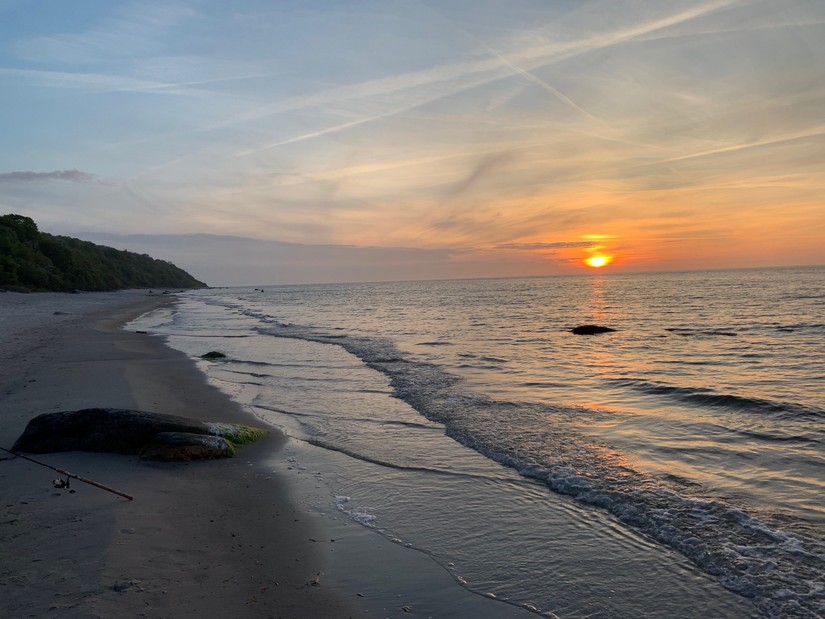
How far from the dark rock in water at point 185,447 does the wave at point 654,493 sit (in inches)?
77.7

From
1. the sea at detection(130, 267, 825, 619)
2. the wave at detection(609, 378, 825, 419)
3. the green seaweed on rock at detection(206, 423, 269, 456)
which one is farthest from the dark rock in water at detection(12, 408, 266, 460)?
the wave at detection(609, 378, 825, 419)

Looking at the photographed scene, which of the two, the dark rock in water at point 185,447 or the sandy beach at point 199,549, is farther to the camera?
the dark rock in water at point 185,447

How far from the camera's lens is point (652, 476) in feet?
25.7

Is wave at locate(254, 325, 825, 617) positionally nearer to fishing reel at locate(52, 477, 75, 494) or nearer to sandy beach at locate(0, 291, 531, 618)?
sandy beach at locate(0, 291, 531, 618)

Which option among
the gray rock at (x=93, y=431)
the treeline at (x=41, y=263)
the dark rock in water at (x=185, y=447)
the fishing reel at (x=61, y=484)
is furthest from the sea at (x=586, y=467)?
the treeline at (x=41, y=263)

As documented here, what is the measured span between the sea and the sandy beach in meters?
0.47

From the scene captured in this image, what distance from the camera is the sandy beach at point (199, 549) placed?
4.38m

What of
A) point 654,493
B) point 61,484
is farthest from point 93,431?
point 654,493

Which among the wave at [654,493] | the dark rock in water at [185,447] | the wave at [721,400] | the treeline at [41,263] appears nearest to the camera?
the wave at [654,493]

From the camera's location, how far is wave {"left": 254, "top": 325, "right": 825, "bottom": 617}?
199 inches

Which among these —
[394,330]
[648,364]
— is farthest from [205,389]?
[394,330]

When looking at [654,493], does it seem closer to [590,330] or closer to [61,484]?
[61,484]

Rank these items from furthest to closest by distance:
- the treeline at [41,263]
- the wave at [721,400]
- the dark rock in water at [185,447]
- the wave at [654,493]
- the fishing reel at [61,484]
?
the treeline at [41,263]
the wave at [721,400]
the dark rock in water at [185,447]
the fishing reel at [61,484]
the wave at [654,493]

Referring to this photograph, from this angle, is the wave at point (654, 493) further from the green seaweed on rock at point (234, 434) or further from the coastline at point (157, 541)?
the coastline at point (157, 541)
